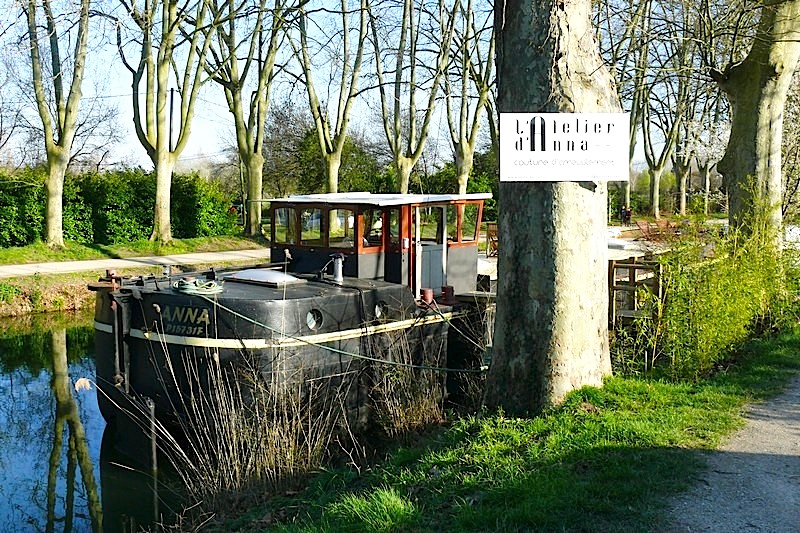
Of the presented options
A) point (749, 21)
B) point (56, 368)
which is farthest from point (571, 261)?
point (56, 368)

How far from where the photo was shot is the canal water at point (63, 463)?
8.16m

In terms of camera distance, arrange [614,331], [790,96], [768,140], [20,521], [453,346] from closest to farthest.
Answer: [20,521]
[614,331]
[768,140]
[453,346]
[790,96]

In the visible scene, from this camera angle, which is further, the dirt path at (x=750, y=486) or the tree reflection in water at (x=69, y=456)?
the tree reflection in water at (x=69, y=456)

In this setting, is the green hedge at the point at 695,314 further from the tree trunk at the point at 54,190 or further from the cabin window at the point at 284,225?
the tree trunk at the point at 54,190

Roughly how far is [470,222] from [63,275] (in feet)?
35.9

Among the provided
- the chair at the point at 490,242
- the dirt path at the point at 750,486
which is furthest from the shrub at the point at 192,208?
the dirt path at the point at 750,486

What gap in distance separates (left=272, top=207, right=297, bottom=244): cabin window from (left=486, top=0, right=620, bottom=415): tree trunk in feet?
18.6

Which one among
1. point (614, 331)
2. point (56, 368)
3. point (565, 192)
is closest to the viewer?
point (565, 192)

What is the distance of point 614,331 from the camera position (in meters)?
9.71

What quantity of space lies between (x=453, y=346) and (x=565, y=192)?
5935 millimetres

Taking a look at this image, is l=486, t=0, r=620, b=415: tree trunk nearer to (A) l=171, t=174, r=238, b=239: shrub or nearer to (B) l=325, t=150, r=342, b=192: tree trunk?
(B) l=325, t=150, r=342, b=192: tree trunk

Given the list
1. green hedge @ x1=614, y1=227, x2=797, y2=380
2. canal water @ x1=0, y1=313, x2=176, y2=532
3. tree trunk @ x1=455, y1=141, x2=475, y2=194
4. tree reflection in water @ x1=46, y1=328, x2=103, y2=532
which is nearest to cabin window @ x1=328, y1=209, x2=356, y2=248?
canal water @ x1=0, y1=313, x2=176, y2=532

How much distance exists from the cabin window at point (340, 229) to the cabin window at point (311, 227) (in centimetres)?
21

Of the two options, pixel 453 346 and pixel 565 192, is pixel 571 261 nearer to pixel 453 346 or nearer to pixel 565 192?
pixel 565 192
